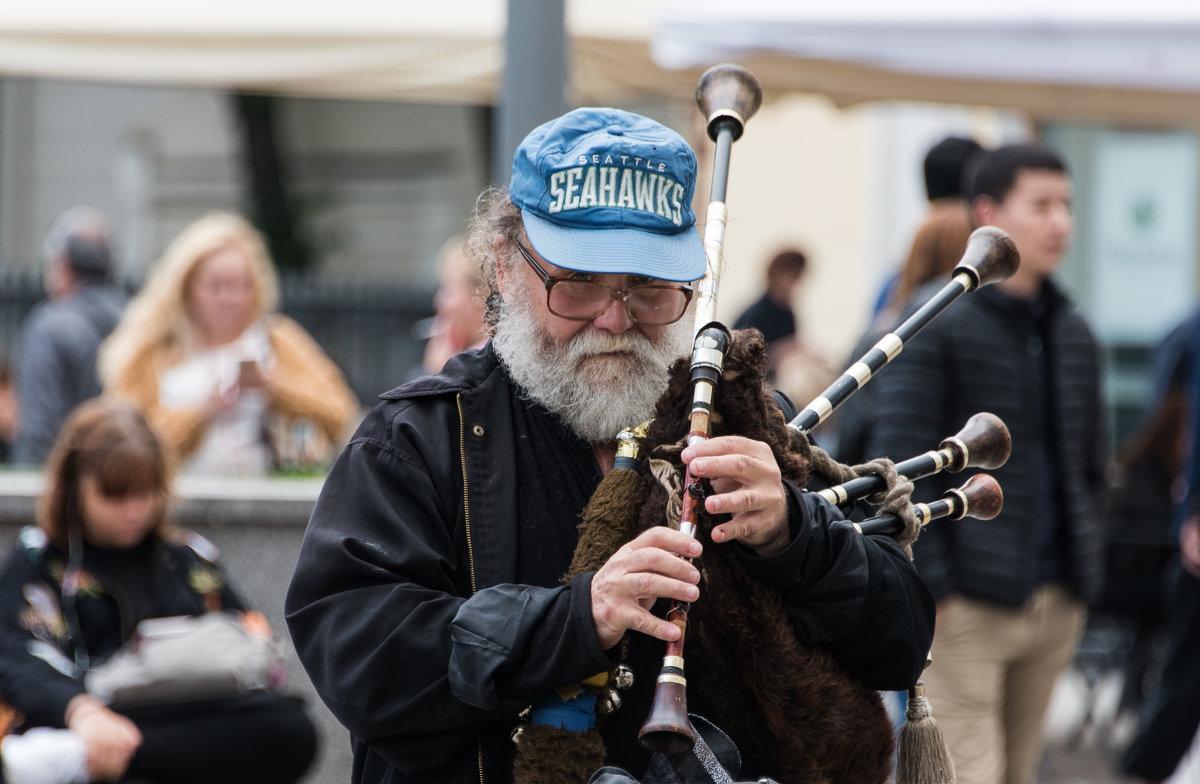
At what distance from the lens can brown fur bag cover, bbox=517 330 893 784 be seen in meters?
2.15

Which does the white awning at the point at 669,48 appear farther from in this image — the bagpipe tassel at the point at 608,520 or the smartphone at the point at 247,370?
the bagpipe tassel at the point at 608,520

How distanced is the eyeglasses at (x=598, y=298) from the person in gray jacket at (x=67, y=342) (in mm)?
4463

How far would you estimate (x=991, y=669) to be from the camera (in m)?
4.28

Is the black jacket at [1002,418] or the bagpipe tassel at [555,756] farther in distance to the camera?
the black jacket at [1002,418]

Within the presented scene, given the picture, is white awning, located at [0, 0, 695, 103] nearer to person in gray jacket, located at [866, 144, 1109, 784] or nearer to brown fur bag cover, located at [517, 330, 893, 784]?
person in gray jacket, located at [866, 144, 1109, 784]

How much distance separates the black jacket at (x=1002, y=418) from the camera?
4.18 m

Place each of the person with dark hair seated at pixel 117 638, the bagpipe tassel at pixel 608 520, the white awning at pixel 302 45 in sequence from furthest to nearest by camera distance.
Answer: the white awning at pixel 302 45 → the person with dark hair seated at pixel 117 638 → the bagpipe tassel at pixel 608 520

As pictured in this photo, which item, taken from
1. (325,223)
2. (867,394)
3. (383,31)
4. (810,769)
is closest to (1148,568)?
(867,394)

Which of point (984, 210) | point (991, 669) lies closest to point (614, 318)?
point (991, 669)

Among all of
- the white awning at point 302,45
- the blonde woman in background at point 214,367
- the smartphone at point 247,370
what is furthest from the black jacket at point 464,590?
the white awning at point 302,45

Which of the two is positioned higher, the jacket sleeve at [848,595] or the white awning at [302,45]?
the white awning at [302,45]

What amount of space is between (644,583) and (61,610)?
2.56 meters

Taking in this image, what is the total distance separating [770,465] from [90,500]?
2.65 metres

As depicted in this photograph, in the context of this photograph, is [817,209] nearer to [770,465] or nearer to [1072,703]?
[1072,703]
